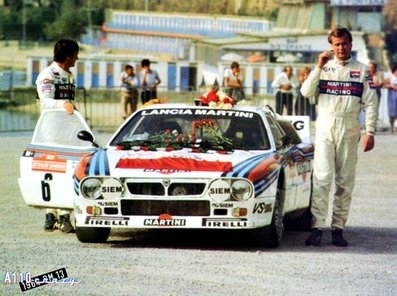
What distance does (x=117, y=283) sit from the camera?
1071 cm

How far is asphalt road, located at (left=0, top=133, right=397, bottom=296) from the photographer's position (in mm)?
10641

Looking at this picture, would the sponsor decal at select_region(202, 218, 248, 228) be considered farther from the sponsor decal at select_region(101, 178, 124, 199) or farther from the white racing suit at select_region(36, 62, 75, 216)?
the white racing suit at select_region(36, 62, 75, 216)

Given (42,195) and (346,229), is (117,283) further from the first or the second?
(346,229)

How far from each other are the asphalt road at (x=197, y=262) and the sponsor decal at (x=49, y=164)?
595 mm

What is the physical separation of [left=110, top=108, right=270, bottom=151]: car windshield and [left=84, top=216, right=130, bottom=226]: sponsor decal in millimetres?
1017

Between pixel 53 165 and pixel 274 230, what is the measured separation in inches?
86.6

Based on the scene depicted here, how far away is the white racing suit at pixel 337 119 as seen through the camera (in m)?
13.4

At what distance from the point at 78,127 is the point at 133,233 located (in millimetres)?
1107

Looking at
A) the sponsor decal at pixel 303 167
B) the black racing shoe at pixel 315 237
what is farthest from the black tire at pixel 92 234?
the sponsor decal at pixel 303 167

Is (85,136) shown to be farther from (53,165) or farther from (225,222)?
(225,222)

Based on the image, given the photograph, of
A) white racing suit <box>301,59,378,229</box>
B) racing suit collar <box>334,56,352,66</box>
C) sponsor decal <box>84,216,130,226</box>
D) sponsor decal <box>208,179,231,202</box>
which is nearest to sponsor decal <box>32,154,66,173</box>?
sponsor decal <box>84,216,130,226</box>

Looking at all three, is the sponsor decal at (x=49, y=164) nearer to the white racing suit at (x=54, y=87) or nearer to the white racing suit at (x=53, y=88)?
the white racing suit at (x=53, y=88)

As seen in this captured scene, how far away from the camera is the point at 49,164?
13.9 metres

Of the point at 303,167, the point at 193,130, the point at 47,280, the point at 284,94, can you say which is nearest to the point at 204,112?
the point at 193,130
